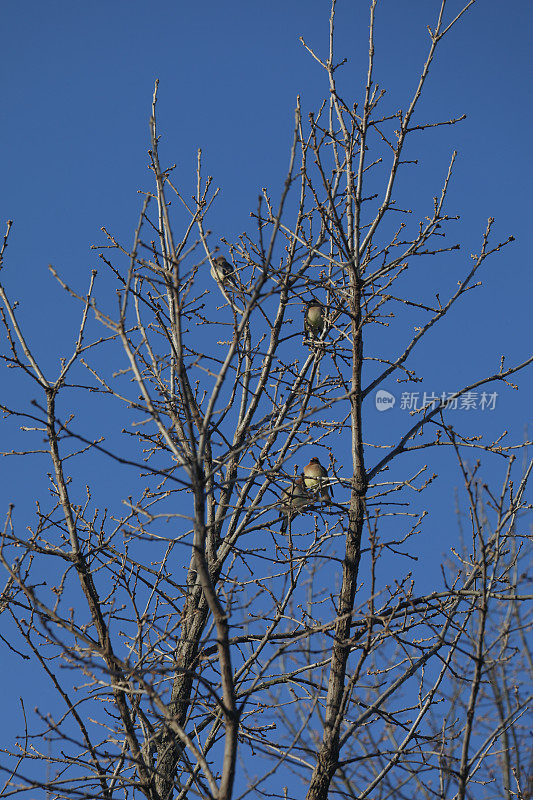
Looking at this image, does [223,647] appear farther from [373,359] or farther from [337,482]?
[373,359]

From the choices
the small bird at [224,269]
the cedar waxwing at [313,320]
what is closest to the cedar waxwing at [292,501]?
the cedar waxwing at [313,320]

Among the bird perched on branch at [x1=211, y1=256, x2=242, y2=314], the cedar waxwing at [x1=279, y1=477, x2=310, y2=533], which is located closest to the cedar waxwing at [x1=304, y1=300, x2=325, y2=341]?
the bird perched on branch at [x1=211, y1=256, x2=242, y2=314]

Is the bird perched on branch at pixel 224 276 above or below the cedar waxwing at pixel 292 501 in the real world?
above

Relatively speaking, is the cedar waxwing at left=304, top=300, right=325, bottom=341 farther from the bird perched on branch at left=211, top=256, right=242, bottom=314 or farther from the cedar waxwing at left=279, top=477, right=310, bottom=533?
the cedar waxwing at left=279, top=477, right=310, bottom=533

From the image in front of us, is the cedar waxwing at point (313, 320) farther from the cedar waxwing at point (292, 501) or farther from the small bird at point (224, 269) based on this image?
the cedar waxwing at point (292, 501)

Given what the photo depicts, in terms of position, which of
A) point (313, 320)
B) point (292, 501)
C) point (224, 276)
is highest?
point (224, 276)

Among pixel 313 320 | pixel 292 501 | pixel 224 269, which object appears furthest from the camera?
pixel 224 269

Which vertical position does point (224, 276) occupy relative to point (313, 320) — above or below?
above

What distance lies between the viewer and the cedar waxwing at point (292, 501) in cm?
444

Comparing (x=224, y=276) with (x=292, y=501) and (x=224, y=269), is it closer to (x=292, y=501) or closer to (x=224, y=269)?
(x=224, y=269)

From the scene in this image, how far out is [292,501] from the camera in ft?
17.4

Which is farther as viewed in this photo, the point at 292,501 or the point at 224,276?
the point at 224,276

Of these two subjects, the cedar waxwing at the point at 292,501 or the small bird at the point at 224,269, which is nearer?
the cedar waxwing at the point at 292,501

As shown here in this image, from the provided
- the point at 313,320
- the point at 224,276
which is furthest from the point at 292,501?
the point at 224,276
